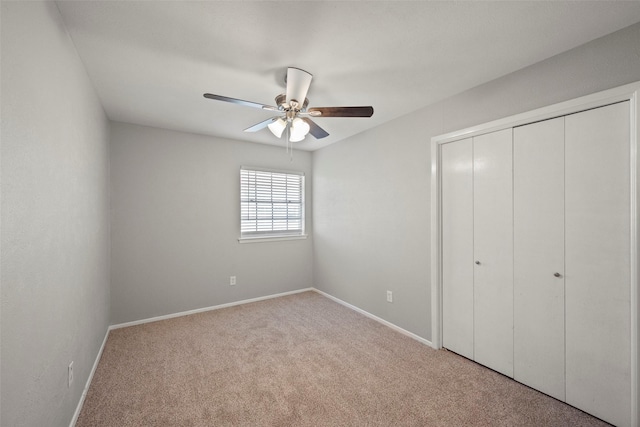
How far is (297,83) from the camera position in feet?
6.25

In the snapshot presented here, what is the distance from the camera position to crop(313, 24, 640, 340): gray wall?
71.3 inches

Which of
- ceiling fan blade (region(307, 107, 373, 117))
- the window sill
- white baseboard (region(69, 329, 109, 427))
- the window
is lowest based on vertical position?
white baseboard (region(69, 329, 109, 427))

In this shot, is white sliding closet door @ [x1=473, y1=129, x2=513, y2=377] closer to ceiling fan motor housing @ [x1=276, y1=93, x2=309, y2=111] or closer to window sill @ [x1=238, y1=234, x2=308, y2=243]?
ceiling fan motor housing @ [x1=276, y1=93, x2=309, y2=111]

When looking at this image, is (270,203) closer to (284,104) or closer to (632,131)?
(284,104)

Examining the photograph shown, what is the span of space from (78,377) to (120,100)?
2368 millimetres

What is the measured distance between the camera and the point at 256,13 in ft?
4.94

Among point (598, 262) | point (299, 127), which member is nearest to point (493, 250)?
point (598, 262)

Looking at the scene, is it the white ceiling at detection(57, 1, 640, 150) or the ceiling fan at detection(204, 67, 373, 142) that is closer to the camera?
the white ceiling at detection(57, 1, 640, 150)

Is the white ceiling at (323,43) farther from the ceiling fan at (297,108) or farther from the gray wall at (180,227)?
the gray wall at (180,227)

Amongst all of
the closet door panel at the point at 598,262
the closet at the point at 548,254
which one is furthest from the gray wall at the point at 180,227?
the closet door panel at the point at 598,262

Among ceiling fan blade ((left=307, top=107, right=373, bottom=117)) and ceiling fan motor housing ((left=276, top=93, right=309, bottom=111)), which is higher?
ceiling fan motor housing ((left=276, top=93, right=309, bottom=111))

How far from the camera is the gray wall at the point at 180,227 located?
3.27 m

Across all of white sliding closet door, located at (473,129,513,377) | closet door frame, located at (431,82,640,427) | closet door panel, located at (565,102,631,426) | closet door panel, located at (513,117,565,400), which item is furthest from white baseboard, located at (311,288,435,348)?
closet door frame, located at (431,82,640,427)

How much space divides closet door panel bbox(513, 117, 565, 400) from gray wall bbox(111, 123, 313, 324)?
10.4ft
